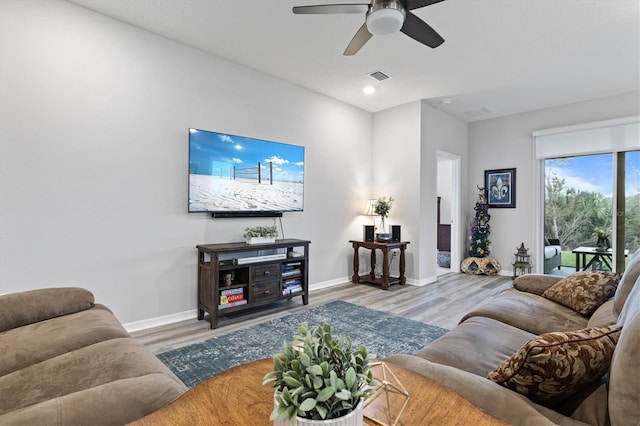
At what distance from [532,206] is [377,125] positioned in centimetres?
300

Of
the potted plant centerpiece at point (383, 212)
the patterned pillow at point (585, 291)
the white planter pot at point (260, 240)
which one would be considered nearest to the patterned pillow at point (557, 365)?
the patterned pillow at point (585, 291)

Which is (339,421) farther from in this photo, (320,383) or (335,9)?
(335,9)

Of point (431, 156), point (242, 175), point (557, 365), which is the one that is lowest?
point (557, 365)

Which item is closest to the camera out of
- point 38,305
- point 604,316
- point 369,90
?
point 604,316

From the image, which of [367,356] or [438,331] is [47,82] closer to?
[367,356]

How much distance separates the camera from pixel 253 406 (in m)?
0.85

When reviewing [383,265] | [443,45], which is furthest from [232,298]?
[443,45]

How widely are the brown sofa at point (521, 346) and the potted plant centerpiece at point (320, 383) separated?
0.49 m

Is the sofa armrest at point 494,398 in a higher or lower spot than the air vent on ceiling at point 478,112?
lower

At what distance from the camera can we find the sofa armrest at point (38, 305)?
1.80 metres

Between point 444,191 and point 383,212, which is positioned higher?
point 444,191

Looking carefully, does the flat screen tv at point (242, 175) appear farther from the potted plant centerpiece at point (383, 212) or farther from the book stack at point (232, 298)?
the potted plant centerpiece at point (383, 212)

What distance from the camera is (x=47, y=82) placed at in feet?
8.45

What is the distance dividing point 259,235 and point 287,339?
1.26m
